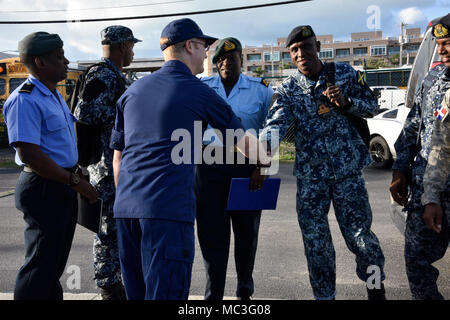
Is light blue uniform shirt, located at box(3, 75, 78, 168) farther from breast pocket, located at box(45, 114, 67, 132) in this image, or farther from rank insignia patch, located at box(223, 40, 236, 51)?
rank insignia patch, located at box(223, 40, 236, 51)

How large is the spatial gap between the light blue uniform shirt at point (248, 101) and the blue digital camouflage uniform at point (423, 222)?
118 centimetres

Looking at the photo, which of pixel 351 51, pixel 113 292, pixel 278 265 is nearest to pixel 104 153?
pixel 113 292

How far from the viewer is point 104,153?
3266 mm

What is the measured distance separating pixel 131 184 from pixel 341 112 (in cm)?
161

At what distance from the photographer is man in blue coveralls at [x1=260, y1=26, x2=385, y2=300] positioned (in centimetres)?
301

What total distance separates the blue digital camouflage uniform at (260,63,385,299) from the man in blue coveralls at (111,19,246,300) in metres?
1.02

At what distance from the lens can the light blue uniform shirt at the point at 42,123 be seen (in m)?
2.58

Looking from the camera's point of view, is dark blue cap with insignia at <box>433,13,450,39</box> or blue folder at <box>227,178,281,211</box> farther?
blue folder at <box>227,178,281,211</box>

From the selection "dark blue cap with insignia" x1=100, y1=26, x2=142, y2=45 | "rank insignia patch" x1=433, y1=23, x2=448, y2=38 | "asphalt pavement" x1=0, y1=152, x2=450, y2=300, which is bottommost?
"asphalt pavement" x1=0, y1=152, x2=450, y2=300

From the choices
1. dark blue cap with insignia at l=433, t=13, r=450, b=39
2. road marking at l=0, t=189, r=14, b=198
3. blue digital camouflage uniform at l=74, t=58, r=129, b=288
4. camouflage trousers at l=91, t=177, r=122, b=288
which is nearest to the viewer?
dark blue cap with insignia at l=433, t=13, r=450, b=39

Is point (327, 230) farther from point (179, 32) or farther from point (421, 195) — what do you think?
point (179, 32)

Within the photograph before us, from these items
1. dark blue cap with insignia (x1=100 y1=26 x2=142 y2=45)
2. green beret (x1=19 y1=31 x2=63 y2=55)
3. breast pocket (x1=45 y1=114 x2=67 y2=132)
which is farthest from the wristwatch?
dark blue cap with insignia (x1=100 y1=26 x2=142 y2=45)

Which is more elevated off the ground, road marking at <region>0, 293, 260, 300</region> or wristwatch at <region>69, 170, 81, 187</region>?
wristwatch at <region>69, 170, 81, 187</region>

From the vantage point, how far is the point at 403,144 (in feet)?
9.32
